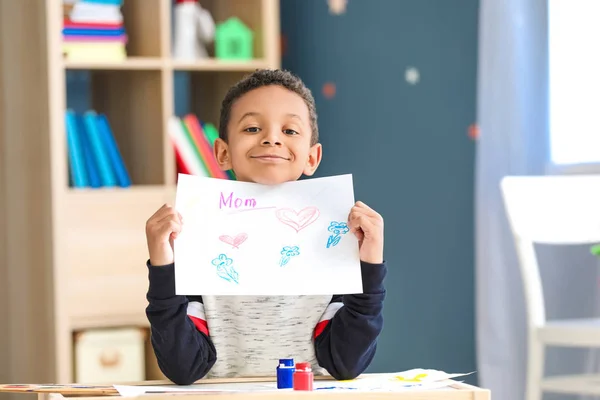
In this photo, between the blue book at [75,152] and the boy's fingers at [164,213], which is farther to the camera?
the blue book at [75,152]

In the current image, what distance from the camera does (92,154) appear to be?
103 inches

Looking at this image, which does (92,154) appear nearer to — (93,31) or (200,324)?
(93,31)

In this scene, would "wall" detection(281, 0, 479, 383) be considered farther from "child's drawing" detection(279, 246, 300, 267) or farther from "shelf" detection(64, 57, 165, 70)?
"child's drawing" detection(279, 246, 300, 267)

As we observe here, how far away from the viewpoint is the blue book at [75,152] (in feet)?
8.45

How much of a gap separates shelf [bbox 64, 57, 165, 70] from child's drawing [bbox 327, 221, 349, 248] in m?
1.62

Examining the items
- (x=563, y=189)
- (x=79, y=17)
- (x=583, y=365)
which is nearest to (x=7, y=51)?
(x=79, y=17)

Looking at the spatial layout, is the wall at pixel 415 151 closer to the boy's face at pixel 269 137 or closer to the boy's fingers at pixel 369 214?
the boy's face at pixel 269 137

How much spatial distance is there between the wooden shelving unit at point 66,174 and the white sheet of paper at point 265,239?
4.98 ft

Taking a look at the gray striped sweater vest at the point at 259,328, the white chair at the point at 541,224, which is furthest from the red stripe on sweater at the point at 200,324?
the white chair at the point at 541,224

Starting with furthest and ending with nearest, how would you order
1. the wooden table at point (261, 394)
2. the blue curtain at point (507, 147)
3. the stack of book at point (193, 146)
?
the stack of book at point (193, 146), the blue curtain at point (507, 147), the wooden table at point (261, 394)

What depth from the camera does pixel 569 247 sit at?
244 centimetres

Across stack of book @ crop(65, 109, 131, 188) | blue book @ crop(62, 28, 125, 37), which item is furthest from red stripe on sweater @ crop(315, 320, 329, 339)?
blue book @ crop(62, 28, 125, 37)

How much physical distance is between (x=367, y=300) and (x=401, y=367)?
5.60 feet

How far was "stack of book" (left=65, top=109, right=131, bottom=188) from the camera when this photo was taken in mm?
2586
